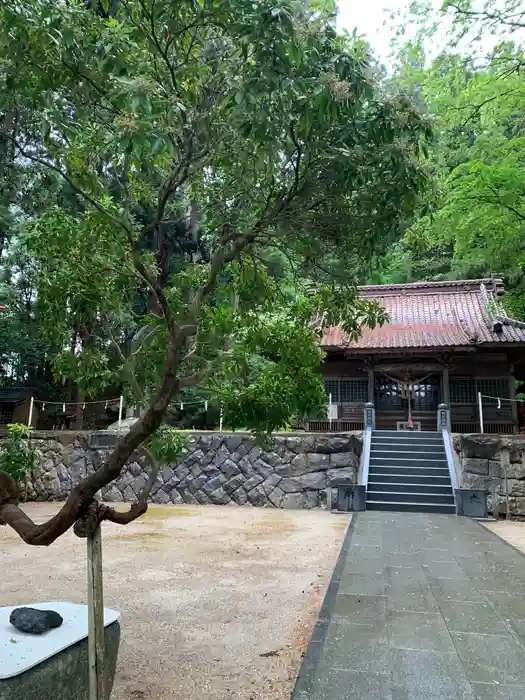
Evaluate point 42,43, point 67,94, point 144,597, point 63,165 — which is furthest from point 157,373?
point 144,597

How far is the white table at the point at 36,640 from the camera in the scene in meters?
2.11

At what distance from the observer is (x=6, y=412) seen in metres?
19.3

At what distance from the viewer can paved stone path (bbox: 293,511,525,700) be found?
9.34 ft

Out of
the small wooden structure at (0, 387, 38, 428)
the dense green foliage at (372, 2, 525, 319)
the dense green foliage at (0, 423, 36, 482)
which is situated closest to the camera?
the dense green foliage at (372, 2, 525, 319)

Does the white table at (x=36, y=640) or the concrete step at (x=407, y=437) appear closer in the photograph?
the white table at (x=36, y=640)

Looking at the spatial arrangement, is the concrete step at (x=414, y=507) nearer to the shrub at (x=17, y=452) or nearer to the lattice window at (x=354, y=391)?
the lattice window at (x=354, y=391)

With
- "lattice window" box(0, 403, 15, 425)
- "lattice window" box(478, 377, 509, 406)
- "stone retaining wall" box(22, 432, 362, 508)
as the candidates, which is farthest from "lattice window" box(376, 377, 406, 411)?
"lattice window" box(0, 403, 15, 425)

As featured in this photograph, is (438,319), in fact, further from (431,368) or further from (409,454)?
(409,454)

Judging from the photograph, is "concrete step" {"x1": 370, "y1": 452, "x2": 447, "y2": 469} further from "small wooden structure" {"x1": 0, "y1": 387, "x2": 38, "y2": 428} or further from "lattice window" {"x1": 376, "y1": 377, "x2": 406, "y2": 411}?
"small wooden structure" {"x1": 0, "y1": 387, "x2": 38, "y2": 428}

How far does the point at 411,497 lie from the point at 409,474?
90 centimetres

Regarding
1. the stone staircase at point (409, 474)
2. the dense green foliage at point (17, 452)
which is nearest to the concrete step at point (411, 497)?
the stone staircase at point (409, 474)

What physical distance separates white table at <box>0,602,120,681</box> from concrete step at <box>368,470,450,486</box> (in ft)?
28.5

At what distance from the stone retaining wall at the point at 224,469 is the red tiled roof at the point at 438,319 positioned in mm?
3333

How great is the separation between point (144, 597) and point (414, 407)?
12.5 meters
